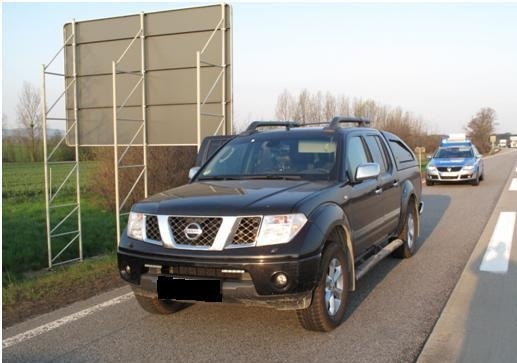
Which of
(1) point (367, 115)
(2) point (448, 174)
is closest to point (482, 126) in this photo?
(1) point (367, 115)

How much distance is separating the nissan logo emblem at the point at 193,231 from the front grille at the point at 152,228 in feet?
1.00

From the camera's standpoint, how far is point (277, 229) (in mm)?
4176

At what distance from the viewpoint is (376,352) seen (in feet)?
13.5

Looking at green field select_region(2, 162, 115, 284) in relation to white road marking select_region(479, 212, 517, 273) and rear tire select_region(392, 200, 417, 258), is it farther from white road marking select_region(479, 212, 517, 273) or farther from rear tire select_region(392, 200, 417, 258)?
white road marking select_region(479, 212, 517, 273)

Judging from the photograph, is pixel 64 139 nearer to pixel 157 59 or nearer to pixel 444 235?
pixel 157 59

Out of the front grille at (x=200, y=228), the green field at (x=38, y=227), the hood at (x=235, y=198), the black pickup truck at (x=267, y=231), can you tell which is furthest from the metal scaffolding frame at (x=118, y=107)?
the front grille at (x=200, y=228)

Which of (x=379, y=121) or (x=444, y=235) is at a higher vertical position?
(x=379, y=121)

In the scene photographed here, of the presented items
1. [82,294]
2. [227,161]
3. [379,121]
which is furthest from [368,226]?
[379,121]

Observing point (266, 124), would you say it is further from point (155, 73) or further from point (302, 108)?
point (302, 108)

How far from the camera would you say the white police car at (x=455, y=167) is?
18.4 metres

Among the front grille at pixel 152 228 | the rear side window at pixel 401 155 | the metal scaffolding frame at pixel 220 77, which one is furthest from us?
the metal scaffolding frame at pixel 220 77

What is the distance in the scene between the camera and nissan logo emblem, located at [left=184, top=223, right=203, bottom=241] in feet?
14.0

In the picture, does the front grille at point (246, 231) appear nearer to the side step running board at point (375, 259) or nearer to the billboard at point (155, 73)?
the side step running board at point (375, 259)

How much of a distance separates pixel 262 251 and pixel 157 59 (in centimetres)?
625
